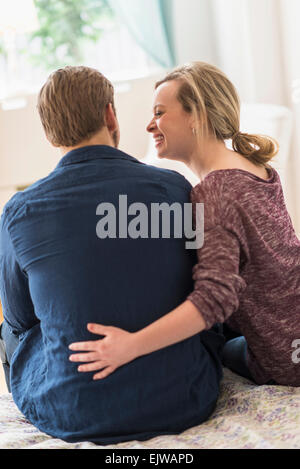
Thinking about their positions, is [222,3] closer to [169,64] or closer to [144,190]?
[169,64]

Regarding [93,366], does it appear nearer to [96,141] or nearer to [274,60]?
[96,141]

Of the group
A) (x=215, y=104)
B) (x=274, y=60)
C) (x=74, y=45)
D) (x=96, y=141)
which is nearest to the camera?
(x=96, y=141)

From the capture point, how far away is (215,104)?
1384mm

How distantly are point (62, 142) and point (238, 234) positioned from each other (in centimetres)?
41

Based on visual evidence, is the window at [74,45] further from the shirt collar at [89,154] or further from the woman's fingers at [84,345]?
the woman's fingers at [84,345]

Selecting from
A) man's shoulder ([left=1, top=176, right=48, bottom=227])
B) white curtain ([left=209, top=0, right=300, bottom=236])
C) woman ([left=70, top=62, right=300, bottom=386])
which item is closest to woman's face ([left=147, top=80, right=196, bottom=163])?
woman ([left=70, top=62, right=300, bottom=386])

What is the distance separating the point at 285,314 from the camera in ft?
4.37

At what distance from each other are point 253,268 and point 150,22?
3.26 metres

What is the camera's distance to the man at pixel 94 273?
45.1 inches

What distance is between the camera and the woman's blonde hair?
138 centimetres

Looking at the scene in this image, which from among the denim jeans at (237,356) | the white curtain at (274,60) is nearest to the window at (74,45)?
the white curtain at (274,60)

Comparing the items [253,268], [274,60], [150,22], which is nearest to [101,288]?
[253,268]

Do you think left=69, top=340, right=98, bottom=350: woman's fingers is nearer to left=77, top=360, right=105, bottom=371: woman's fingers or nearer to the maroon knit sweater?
left=77, top=360, right=105, bottom=371: woman's fingers
